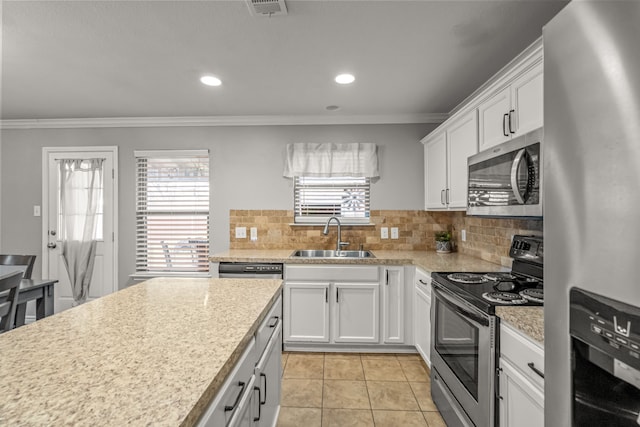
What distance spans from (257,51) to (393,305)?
2.30 metres

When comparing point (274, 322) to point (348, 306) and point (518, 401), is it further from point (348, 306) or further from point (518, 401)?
point (348, 306)

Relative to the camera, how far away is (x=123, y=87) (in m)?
2.79

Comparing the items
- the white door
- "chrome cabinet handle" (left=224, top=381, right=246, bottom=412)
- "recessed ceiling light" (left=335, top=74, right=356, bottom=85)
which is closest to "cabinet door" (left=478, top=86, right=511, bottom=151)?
"recessed ceiling light" (left=335, top=74, right=356, bottom=85)

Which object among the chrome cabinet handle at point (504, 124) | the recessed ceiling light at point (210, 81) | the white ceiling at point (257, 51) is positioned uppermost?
the white ceiling at point (257, 51)

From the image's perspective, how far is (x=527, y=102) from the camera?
5.62 ft

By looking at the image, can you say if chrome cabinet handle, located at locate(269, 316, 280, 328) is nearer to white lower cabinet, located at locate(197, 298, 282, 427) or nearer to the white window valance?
white lower cabinet, located at locate(197, 298, 282, 427)

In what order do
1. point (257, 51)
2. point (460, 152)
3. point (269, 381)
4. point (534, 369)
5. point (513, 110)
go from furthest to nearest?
point (460, 152)
point (257, 51)
point (513, 110)
point (269, 381)
point (534, 369)

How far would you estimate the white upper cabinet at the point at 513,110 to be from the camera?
5.36 ft

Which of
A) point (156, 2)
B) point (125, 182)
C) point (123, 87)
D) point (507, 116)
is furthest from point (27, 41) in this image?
point (507, 116)

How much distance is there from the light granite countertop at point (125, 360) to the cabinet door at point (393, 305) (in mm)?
1705

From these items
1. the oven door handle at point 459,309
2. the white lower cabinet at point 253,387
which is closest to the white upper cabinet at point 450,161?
the oven door handle at point 459,309

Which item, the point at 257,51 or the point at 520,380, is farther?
the point at 257,51

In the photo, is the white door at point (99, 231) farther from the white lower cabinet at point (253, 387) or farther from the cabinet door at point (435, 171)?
the cabinet door at point (435, 171)

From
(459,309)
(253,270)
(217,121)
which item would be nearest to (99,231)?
(217,121)
